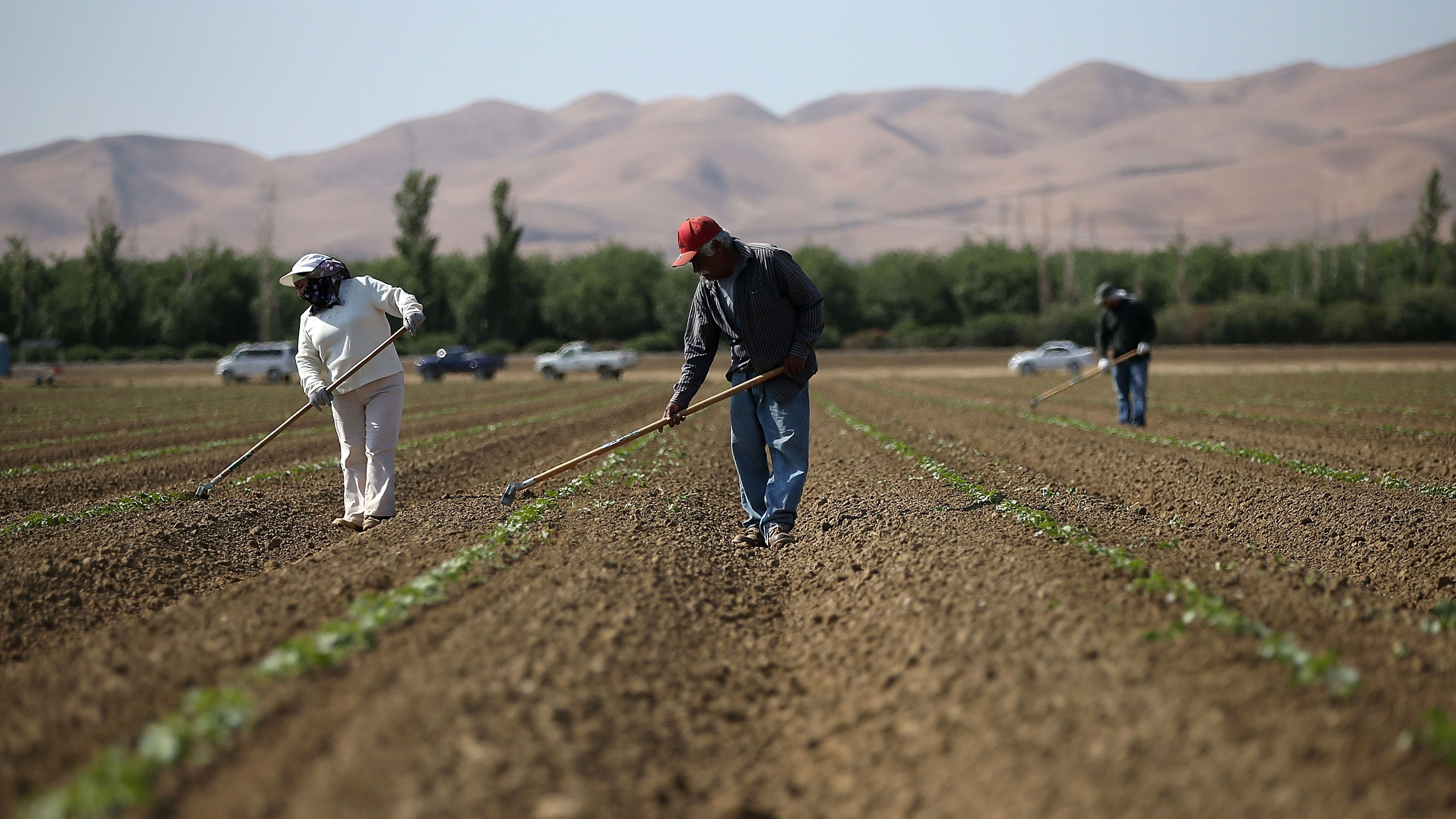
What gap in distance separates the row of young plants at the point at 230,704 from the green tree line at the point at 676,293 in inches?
2167

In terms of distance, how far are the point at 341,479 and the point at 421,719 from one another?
27.4ft

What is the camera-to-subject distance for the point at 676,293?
251 ft

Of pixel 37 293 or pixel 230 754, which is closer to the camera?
pixel 230 754

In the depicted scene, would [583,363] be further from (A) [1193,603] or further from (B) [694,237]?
(A) [1193,603]

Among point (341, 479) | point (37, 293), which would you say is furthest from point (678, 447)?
point (37, 293)

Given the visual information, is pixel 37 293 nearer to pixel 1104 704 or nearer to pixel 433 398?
pixel 433 398

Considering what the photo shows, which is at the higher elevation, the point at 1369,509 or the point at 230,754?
the point at 230,754

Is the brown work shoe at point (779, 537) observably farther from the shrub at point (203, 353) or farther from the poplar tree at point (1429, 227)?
the poplar tree at point (1429, 227)

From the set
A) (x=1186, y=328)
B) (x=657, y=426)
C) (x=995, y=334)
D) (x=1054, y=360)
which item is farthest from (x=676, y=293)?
(x=657, y=426)

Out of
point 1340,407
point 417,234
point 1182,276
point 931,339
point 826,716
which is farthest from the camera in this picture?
point 1182,276

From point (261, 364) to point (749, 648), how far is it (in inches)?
1748

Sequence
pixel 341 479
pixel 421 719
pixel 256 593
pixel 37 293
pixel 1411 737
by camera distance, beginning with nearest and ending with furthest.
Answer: pixel 1411 737 → pixel 421 719 → pixel 256 593 → pixel 341 479 → pixel 37 293

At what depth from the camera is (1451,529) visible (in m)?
7.59

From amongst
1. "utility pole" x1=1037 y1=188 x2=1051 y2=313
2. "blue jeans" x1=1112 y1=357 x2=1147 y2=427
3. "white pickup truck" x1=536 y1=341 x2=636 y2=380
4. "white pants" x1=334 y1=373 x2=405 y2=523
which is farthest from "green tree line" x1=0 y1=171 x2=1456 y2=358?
"white pants" x1=334 y1=373 x2=405 y2=523
